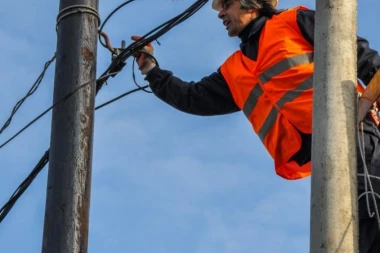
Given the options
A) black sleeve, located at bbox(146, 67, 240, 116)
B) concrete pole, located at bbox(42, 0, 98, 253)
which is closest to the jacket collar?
black sleeve, located at bbox(146, 67, 240, 116)

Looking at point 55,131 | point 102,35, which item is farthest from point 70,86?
point 102,35

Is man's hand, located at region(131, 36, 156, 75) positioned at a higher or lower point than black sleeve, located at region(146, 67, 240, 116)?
higher

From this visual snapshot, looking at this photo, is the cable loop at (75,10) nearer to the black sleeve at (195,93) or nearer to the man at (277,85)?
the man at (277,85)

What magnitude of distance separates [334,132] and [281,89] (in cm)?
140

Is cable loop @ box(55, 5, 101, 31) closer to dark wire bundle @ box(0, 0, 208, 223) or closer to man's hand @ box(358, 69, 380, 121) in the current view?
dark wire bundle @ box(0, 0, 208, 223)

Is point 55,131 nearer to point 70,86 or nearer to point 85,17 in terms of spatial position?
point 70,86

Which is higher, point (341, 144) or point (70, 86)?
point (70, 86)

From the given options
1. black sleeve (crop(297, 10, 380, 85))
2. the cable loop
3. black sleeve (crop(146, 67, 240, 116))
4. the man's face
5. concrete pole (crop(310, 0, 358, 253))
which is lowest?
concrete pole (crop(310, 0, 358, 253))

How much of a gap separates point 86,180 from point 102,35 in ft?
4.43

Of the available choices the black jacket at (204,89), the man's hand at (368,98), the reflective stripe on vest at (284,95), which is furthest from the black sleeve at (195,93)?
the man's hand at (368,98)

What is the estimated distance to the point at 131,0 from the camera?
313 inches

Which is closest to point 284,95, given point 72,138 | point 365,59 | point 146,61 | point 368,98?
point 365,59

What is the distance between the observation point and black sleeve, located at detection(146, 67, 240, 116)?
24.6 ft

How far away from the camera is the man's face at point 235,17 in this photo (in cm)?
724
